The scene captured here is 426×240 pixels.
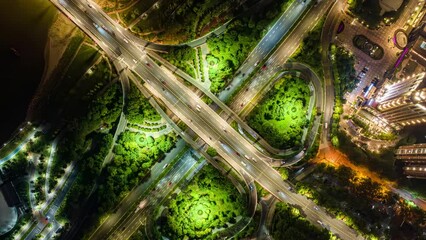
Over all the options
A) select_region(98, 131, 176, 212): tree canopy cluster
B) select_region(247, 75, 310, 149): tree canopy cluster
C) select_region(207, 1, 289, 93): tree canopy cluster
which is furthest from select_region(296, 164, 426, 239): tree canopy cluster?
select_region(98, 131, 176, 212): tree canopy cluster

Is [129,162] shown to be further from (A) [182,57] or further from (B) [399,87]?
(B) [399,87]

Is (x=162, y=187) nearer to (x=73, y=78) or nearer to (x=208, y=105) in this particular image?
(x=208, y=105)

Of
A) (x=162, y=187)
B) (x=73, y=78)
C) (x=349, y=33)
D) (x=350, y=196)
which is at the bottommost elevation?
(x=162, y=187)

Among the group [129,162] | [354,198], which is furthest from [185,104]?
[354,198]

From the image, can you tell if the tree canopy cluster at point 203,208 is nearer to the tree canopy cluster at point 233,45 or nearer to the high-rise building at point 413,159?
the tree canopy cluster at point 233,45

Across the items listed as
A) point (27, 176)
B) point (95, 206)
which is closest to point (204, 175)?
point (95, 206)
